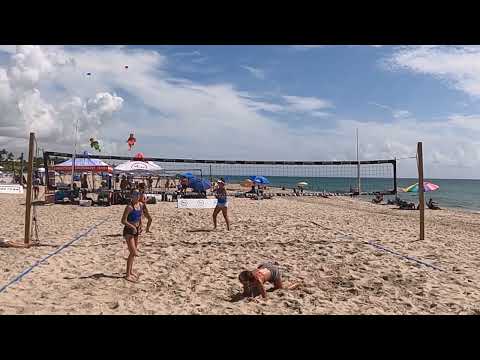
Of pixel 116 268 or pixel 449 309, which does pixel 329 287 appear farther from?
pixel 116 268

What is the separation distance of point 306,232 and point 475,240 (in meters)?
3.90

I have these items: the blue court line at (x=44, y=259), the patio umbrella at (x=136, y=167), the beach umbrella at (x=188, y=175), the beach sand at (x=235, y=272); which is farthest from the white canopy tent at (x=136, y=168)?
the blue court line at (x=44, y=259)

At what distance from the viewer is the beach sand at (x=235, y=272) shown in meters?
3.73

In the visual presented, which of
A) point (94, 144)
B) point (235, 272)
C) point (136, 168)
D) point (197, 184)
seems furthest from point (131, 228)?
point (94, 144)

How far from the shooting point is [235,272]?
5.10 m

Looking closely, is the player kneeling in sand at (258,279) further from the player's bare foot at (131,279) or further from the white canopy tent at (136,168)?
the white canopy tent at (136,168)

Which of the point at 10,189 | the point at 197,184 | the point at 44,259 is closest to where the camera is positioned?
the point at 44,259

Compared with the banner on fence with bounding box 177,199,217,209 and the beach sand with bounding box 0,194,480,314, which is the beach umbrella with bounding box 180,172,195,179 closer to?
the banner on fence with bounding box 177,199,217,209

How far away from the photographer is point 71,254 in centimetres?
584

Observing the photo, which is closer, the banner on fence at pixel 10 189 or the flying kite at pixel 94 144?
the banner on fence at pixel 10 189

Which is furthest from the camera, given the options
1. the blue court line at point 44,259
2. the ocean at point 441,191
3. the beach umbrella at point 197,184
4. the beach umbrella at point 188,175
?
the ocean at point 441,191

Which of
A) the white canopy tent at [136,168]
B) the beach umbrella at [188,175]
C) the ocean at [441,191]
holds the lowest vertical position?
the ocean at [441,191]

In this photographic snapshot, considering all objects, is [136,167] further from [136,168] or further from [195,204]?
[195,204]

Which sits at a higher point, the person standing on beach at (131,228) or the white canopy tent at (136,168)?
the white canopy tent at (136,168)
